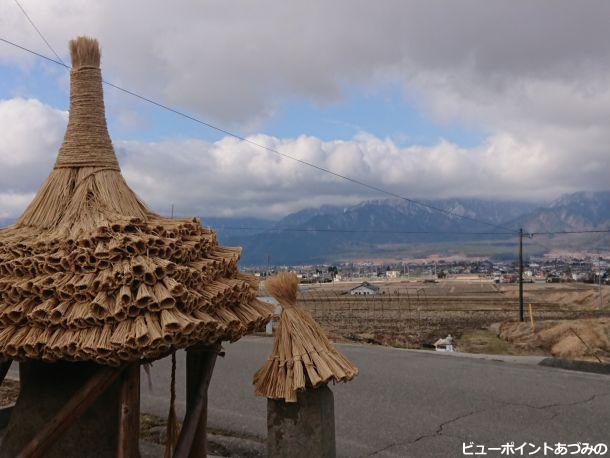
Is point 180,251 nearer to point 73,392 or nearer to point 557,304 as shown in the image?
point 73,392

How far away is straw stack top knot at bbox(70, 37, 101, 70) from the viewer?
3.52 m

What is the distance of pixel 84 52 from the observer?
138 inches

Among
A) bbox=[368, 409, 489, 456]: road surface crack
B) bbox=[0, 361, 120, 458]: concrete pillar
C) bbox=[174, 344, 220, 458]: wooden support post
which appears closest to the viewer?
bbox=[0, 361, 120, 458]: concrete pillar

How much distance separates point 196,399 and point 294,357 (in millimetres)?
651

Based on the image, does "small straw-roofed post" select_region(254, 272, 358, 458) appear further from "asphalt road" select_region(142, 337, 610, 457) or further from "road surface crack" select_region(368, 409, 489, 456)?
"road surface crack" select_region(368, 409, 489, 456)

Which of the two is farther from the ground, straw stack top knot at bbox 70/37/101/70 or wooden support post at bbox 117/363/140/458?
straw stack top knot at bbox 70/37/101/70

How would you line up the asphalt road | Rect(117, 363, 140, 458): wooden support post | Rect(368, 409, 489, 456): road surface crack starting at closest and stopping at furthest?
Rect(117, 363, 140, 458): wooden support post → Rect(368, 409, 489, 456): road surface crack → the asphalt road

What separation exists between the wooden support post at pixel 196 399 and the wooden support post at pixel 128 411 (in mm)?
323

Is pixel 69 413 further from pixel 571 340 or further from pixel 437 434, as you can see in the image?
pixel 571 340

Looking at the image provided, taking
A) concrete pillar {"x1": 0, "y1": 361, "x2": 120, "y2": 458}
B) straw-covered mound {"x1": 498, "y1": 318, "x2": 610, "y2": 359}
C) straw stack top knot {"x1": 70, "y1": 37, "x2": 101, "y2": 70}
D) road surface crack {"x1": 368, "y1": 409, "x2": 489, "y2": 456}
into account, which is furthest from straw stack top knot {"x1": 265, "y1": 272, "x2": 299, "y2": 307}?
straw-covered mound {"x1": 498, "y1": 318, "x2": 610, "y2": 359}

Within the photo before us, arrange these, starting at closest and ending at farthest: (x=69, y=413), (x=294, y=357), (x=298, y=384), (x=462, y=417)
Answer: (x=69, y=413), (x=298, y=384), (x=294, y=357), (x=462, y=417)

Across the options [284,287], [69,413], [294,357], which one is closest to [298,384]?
[294,357]

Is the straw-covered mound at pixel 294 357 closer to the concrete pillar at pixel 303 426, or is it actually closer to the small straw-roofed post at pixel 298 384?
the small straw-roofed post at pixel 298 384

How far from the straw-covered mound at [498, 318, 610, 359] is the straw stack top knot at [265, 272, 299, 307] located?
12.5m
